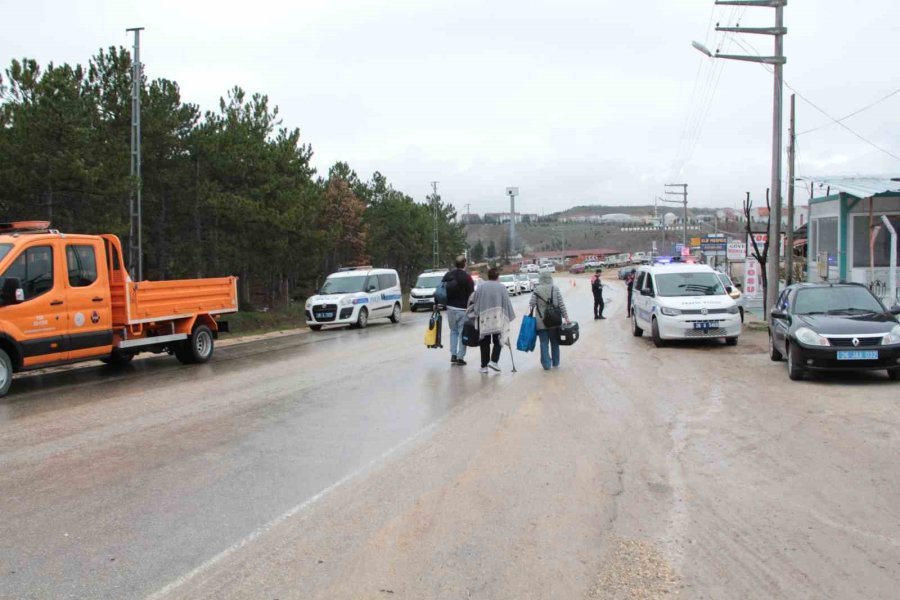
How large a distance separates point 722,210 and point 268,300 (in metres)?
122

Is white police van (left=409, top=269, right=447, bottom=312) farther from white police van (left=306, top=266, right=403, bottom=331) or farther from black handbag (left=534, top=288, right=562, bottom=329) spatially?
black handbag (left=534, top=288, right=562, bottom=329)

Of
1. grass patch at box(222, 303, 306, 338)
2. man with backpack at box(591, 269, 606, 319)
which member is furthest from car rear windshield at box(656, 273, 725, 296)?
grass patch at box(222, 303, 306, 338)

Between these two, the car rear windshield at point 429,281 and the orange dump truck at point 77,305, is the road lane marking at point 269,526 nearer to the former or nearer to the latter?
the orange dump truck at point 77,305

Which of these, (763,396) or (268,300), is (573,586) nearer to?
(763,396)

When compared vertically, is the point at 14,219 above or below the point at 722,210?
below

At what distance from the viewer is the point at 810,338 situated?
1107 cm

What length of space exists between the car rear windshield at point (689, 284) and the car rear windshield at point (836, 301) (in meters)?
4.33

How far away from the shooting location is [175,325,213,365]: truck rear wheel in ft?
48.3

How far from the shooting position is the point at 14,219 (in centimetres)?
2023

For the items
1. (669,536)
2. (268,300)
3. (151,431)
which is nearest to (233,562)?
(669,536)

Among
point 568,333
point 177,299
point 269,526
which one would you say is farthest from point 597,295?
point 269,526

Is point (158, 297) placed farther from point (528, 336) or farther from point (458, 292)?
point (528, 336)

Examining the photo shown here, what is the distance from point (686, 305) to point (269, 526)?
1290 centimetres

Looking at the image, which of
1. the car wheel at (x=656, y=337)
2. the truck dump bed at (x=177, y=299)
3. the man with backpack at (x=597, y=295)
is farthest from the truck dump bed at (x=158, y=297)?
the man with backpack at (x=597, y=295)
